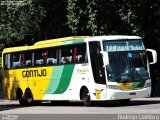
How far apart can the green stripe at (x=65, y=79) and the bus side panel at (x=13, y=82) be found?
3537 millimetres

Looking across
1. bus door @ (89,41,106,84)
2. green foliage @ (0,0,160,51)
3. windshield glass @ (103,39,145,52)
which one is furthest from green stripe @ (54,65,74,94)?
green foliage @ (0,0,160,51)

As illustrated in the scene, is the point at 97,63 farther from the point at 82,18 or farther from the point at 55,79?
the point at 82,18

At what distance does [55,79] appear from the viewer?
26750 mm

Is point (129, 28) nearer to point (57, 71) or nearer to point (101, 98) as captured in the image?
point (57, 71)

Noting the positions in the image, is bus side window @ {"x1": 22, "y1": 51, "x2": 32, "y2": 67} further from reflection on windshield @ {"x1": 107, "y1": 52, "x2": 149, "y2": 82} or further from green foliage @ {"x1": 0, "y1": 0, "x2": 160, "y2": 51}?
green foliage @ {"x1": 0, "y1": 0, "x2": 160, "y2": 51}

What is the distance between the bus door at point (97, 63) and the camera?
2359 cm

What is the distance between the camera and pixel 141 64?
24047 mm

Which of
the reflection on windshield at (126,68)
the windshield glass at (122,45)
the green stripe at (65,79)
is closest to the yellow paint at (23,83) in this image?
the green stripe at (65,79)

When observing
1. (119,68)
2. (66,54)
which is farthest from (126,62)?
(66,54)

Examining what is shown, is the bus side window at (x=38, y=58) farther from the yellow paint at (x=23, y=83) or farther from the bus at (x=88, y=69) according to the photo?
the yellow paint at (x=23, y=83)

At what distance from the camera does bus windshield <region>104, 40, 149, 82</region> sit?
23281 millimetres

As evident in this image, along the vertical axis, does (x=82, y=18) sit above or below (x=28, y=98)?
above

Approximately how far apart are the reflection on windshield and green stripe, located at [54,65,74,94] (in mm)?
2616

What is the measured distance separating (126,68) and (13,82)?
9.12 metres
